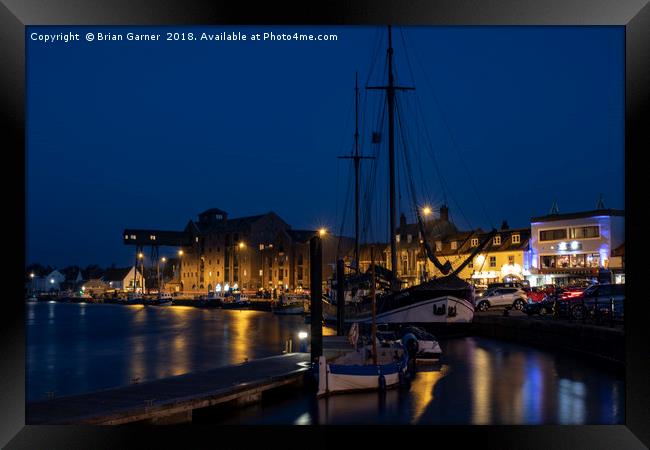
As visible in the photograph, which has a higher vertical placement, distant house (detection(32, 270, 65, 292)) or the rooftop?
the rooftop

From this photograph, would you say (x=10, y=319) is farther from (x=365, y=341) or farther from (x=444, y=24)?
(x=365, y=341)

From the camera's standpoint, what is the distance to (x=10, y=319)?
38.5 feet

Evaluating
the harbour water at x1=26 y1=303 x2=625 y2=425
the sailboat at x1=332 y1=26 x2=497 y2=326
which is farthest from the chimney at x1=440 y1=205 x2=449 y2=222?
the sailboat at x1=332 y1=26 x2=497 y2=326

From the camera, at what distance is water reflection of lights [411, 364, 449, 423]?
19.9 metres

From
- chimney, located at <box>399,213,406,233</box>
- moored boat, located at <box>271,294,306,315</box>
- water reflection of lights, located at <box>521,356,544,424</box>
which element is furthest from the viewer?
chimney, located at <box>399,213,406,233</box>

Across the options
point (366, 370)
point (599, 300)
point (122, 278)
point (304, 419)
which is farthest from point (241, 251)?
point (304, 419)

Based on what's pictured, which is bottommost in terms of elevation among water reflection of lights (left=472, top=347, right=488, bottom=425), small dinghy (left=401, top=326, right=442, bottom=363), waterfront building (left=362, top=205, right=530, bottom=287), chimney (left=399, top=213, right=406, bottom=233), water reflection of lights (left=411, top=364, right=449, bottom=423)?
water reflection of lights (left=472, top=347, right=488, bottom=425)

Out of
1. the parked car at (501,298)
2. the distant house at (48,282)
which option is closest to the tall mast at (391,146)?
the parked car at (501,298)

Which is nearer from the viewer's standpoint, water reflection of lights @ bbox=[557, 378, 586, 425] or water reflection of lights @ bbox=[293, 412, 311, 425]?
water reflection of lights @ bbox=[293, 412, 311, 425]

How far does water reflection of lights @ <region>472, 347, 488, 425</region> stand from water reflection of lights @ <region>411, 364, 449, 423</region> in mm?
1350

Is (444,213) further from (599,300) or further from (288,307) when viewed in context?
(599,300)

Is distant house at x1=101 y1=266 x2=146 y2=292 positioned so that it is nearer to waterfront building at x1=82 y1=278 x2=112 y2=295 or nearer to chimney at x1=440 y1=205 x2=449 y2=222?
waterfront building at x1=82 y1=278 x2=112 y2=295

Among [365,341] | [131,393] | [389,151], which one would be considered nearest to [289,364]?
[365,341]

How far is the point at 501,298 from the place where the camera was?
47.1 meters
